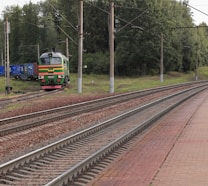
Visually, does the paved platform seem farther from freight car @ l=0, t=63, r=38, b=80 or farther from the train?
freight car @ l=0, t=63, r=38, b=80

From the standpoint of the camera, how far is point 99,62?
9194cm

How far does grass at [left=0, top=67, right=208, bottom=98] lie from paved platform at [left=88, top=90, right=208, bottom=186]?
26.6m

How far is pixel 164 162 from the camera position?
29.5 ft

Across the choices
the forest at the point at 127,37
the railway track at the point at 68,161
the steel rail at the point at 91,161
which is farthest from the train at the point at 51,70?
the forest at the point at 127,37

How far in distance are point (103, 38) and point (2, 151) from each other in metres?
89.5

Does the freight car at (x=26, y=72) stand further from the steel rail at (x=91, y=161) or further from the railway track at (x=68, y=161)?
the railway track at (x=68, y=161)

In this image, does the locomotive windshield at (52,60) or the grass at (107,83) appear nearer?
the locomotive windshield at (52,60)

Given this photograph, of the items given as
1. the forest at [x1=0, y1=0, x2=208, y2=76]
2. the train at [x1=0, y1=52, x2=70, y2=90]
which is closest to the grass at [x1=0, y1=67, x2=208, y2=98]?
the train at [x1=0, y1=52, x2=70, y2=90]

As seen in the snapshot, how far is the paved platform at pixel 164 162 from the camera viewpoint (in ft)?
24.7

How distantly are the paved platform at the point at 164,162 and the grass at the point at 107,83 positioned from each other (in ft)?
87.4

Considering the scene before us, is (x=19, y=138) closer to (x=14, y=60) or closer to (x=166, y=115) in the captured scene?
(x=166, y=115)

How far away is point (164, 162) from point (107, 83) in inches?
2115

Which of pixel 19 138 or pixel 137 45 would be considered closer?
pixel 19 138

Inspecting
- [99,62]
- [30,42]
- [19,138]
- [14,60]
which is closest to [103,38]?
[99,62]
